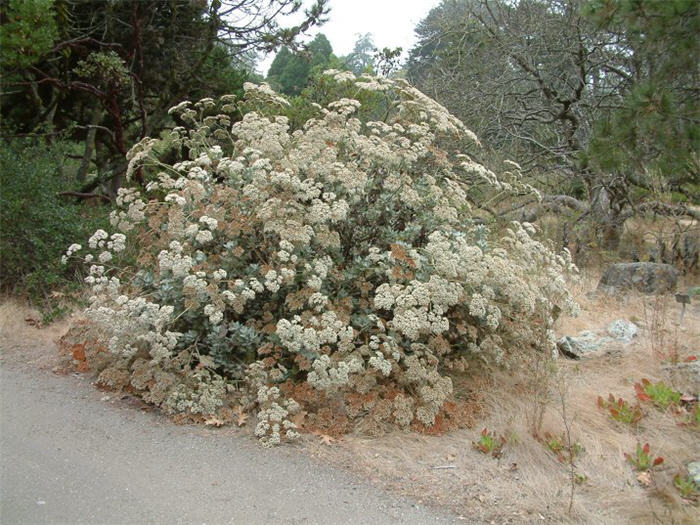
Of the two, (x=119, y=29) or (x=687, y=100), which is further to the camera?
(x=119, y=29)

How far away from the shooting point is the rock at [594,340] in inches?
207

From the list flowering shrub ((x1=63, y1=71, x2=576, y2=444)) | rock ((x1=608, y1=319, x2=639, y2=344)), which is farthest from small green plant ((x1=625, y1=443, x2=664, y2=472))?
rock ((x1=608, y1=319, x2=639, y2=344))

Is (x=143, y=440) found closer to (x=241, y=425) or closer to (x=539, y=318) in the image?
(x=241, y=425)

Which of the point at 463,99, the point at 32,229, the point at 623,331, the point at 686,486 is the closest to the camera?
the point at 686,486

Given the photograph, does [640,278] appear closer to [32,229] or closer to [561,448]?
[561,448]

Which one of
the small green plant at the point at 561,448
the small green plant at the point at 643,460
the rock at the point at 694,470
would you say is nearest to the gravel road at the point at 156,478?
the small green plant at the point at 561,448

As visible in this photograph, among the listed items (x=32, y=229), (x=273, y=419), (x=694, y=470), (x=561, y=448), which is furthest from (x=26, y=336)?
(x=694, y=470)

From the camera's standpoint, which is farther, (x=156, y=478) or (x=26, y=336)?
(x=26, y=336)

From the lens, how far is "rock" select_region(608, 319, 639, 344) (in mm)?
5367

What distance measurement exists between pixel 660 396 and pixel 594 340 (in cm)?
134

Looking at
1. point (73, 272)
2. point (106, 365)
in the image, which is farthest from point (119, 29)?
point (106, 365)

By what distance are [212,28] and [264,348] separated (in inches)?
222

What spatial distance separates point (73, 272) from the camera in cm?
666

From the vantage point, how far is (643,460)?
3.32 m
